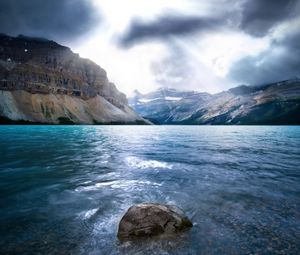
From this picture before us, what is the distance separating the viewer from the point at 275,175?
21984 mm

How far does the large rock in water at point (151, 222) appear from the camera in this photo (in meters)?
9.88

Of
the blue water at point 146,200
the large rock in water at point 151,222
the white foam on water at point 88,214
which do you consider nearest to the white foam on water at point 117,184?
the blue water at point 146,200

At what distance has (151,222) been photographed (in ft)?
33.1

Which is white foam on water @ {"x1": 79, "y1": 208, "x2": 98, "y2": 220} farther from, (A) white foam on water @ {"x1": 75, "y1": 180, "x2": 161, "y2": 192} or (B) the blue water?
(A) white foam on water @ {"x1": 75, "y1": 180, "x2": 161, "y2": 192}

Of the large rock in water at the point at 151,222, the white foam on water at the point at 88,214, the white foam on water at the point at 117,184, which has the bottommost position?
the white foam on water at the point at 117,184

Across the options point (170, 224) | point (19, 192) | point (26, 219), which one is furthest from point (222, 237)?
point (19, 192)

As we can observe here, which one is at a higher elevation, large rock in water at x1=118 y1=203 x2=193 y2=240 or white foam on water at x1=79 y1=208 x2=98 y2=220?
large rock in water at x1=118 y1=203 x2=193 y2=240

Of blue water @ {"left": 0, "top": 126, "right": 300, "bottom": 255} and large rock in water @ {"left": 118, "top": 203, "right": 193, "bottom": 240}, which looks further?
large rock in water @ {"left": 118, "top": 203, "right": 193, "bottom": 240}

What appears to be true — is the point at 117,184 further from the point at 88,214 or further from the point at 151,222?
the point at 151,222

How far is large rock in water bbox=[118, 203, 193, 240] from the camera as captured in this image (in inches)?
389

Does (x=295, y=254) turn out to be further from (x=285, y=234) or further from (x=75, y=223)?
(x=75, y=223)

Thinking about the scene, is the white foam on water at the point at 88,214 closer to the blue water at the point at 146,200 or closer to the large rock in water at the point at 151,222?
the blue water at the point at 146,200

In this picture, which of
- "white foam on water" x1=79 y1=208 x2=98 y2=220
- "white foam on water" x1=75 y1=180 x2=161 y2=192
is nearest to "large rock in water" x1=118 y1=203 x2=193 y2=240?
"white foam on water" x1=79 y1=208 x2=98 y2=220

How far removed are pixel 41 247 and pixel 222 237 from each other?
7.14 m
